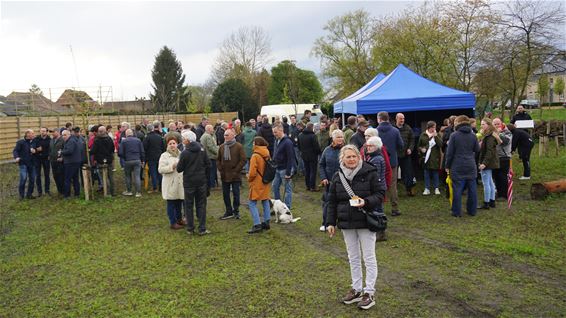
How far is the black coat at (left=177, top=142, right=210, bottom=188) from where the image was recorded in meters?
7.84

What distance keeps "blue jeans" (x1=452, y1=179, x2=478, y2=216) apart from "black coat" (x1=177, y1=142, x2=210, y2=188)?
14.7 ft

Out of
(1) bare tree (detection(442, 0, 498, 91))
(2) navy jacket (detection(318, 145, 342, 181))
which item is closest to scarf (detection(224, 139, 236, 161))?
(2) navy jacket (detection(318, 145, 342, 181))

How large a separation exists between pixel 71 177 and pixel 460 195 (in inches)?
374

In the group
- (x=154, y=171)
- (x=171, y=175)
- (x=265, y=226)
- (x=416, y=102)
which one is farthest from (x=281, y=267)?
(x=154, y=171)

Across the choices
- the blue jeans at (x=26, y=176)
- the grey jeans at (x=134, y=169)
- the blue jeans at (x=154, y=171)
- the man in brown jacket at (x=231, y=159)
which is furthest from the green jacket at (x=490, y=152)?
the blue jeans at (x=26, y=176)

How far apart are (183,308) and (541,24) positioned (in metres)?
17.4

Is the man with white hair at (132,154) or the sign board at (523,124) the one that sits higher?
the sign board at (523,124)

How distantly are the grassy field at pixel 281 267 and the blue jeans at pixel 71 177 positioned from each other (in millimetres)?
2413

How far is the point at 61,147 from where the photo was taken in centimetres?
1212

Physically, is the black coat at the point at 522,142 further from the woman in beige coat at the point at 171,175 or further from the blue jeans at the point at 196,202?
the woman in beige coat at the point at 171,175

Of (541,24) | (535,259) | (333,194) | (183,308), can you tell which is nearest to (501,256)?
(535,259)

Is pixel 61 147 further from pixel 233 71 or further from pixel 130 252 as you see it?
pixel 233 71

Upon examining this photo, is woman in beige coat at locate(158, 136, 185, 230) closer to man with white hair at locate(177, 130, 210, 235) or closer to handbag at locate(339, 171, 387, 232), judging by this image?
man with white hair at locate(177, 130, 210, 235)

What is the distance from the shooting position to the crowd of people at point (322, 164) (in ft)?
15.5
